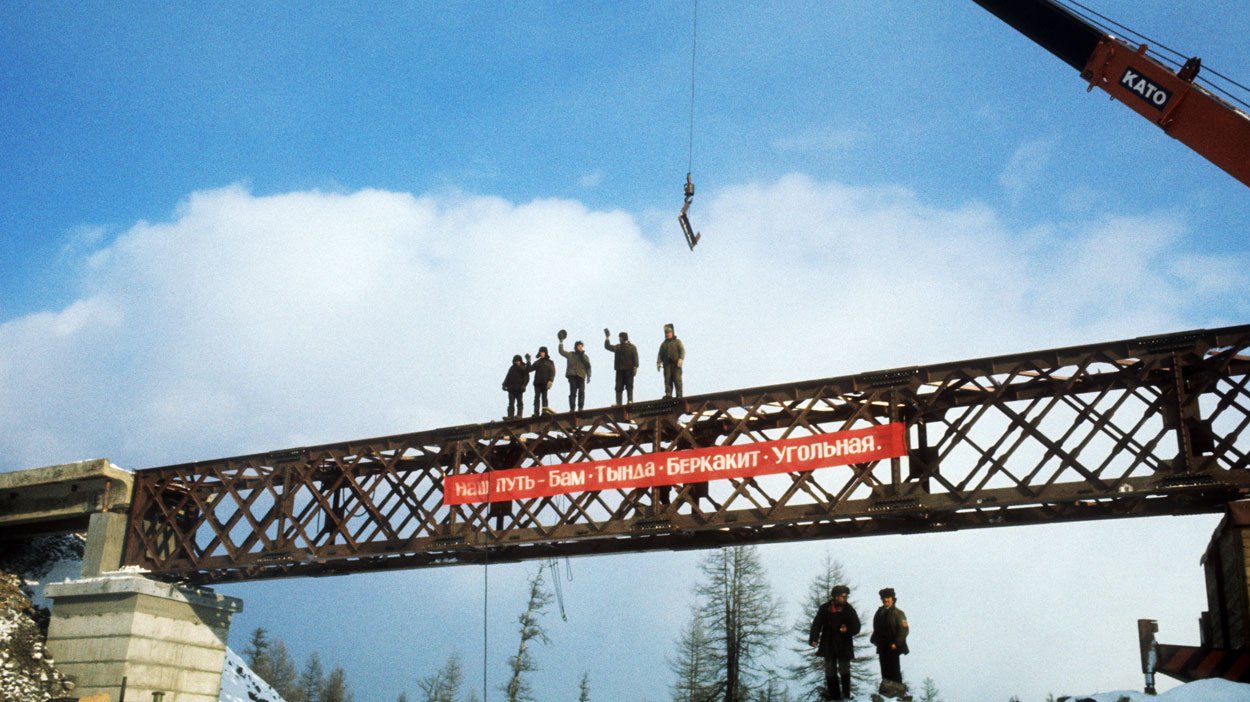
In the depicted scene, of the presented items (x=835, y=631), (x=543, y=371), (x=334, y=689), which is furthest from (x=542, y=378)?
(x=334, y=689)

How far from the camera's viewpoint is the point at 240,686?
28641mm

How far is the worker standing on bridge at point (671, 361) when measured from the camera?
22.5 m

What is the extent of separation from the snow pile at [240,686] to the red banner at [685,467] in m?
9.02

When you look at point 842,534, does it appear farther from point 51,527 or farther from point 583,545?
point 51,527

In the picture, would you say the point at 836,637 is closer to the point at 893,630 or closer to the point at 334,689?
the point at 893,630

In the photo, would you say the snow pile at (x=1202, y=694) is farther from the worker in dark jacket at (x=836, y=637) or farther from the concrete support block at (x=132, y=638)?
the concrete support block at (x=132, y=638)

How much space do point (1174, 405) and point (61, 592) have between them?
76.4ft

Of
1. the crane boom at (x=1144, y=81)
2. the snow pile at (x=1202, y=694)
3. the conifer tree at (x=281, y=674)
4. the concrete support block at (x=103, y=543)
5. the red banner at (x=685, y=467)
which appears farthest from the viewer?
the conifer tree at (x=281, y=674)

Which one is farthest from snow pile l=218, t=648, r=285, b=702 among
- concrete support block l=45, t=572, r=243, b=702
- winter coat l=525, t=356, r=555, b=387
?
winter coat l=525, t=356, r=555, b=387

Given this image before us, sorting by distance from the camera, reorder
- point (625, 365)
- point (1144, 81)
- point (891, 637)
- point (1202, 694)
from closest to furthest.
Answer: point (1202, 694) < point (891, 637) < point (1144, 81) < point (625, 365)

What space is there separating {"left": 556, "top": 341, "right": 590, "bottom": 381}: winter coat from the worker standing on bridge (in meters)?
2.12

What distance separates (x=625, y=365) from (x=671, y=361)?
1342mm

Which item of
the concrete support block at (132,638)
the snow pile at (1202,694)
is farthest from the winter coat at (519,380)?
the snow pile at (1202,694)

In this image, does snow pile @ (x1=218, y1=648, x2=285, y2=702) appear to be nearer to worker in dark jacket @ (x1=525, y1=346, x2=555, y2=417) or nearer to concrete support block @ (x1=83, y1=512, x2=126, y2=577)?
concrete support block @ (x1=83, y1=512, x2=126, y2=577)
